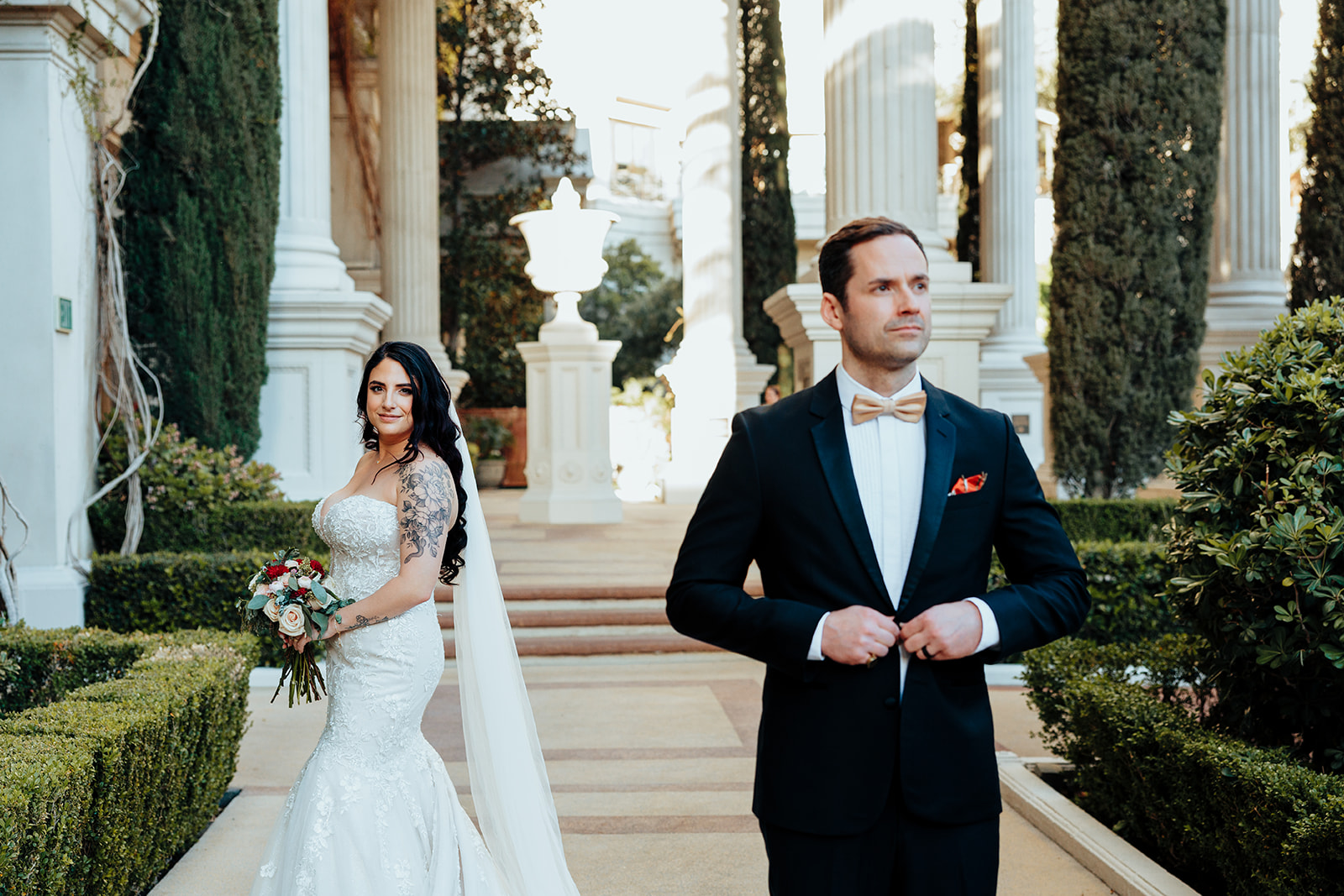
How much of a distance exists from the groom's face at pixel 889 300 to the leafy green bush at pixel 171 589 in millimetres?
5786

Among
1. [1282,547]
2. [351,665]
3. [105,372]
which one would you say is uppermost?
[105,372]

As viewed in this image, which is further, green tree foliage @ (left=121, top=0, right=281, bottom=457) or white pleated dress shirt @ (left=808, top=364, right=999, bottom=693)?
green tree foliage @ (left=121, top=0, right=281, bottom=457)

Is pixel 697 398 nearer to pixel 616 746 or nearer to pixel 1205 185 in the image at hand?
pixel 1205 185

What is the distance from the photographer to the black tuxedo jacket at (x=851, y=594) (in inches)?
85.8

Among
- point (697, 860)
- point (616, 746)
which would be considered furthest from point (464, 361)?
point (697, 860)

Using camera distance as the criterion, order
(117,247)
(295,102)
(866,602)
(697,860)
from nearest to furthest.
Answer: (866,602), (697,860), (117,247), (295,102)

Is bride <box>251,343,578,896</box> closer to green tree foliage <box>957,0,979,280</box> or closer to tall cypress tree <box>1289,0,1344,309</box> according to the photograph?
tall cypress tree <box>1289,0,1344,309</box>

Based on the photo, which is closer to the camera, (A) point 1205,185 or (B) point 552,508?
(A) point 1205,185

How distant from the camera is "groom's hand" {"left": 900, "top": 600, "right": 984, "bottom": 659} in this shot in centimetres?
210

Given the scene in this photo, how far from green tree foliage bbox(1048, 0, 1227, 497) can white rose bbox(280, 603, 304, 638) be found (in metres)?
8.27

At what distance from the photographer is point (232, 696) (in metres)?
4.86

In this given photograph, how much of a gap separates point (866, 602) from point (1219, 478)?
2.40 m

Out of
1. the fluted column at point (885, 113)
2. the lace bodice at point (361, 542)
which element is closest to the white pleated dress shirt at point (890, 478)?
the lace bodice at point (361, 542)

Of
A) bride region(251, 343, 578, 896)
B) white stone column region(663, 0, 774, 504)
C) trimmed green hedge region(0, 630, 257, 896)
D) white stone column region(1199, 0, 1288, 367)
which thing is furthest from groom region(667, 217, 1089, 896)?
white stone column region(663, 0, 774, 504)
